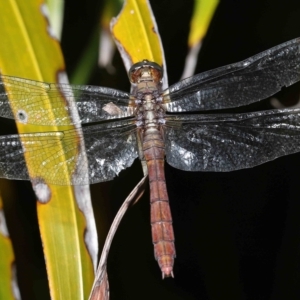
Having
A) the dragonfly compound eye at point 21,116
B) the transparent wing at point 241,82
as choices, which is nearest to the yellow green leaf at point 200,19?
the transparent wing at point 241,82

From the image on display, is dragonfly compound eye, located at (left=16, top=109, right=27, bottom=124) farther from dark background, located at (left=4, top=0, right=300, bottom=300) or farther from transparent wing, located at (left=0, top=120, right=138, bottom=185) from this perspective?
dark background, located at (left=4, top=0, right=300, bottom=300)

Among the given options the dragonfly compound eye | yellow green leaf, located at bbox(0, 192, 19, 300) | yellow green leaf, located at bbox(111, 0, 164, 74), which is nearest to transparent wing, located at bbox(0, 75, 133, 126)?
the dragonfly compound eye

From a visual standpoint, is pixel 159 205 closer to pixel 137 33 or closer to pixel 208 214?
pixel 208 214

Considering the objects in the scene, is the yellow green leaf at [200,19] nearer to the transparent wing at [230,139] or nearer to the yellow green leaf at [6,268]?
the transparent wing at [230,139]

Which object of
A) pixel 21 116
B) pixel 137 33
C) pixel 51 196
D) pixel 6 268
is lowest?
pixel 6 268

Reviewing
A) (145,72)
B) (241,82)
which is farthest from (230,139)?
(145,72)

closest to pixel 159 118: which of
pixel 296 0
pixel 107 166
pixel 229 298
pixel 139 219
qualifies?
pixel 107 166
